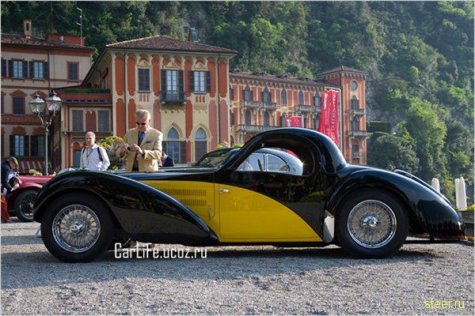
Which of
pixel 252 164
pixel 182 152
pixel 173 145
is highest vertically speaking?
pixel 173 145

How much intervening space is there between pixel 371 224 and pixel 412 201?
1.59ft

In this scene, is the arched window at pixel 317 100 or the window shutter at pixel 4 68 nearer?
the window shutter at pixel 4 68

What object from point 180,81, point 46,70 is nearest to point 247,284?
point 180,81

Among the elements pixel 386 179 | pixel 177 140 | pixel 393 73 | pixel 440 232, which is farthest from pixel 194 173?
pixel 393 73

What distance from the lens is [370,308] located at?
A: 4.62 metres

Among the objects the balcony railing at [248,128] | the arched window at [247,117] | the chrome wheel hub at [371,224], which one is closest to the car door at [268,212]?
the chrome wheel hub at [371,224]

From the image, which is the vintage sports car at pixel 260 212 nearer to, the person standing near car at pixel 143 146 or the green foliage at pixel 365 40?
the person standing near car at pixel 143 146

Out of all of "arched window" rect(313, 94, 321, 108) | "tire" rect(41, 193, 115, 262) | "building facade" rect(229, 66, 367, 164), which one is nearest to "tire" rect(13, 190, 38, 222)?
"tire" rect(41, 193, 115, 262)

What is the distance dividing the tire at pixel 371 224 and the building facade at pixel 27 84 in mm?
56877

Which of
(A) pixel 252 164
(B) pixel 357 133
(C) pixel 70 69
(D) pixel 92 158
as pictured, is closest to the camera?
(A) pixel 252 164

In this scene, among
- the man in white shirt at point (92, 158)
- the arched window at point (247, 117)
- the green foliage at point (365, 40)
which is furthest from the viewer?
the green foliage at point (365, 40)

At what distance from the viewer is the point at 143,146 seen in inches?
333

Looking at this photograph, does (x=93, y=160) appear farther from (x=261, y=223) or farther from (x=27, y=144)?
(x=27, y=144)

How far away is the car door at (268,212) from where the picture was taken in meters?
7.33
